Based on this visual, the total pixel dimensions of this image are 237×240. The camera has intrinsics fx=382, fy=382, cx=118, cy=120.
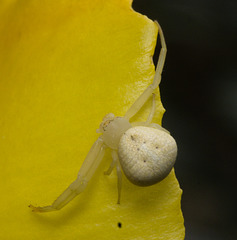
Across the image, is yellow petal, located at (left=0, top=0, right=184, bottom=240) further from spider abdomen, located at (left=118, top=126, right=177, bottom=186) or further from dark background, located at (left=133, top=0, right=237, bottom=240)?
dark background, located at (left=133, top=0, right=237, bottom=240)

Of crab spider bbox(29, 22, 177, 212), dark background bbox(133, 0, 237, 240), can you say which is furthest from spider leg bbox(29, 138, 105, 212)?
dark background bbox(133, 0, 237, 240)

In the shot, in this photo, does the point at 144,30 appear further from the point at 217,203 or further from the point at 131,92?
the point at 217,203

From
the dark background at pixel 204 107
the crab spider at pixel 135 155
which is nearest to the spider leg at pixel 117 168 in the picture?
the crab spider at pixel 135 155

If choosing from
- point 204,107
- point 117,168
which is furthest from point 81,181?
point 204,107

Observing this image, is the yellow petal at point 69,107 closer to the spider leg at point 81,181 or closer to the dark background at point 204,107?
the spider leg at point 81,181

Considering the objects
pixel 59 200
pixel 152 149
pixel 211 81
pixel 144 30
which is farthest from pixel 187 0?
pixel 59 200
